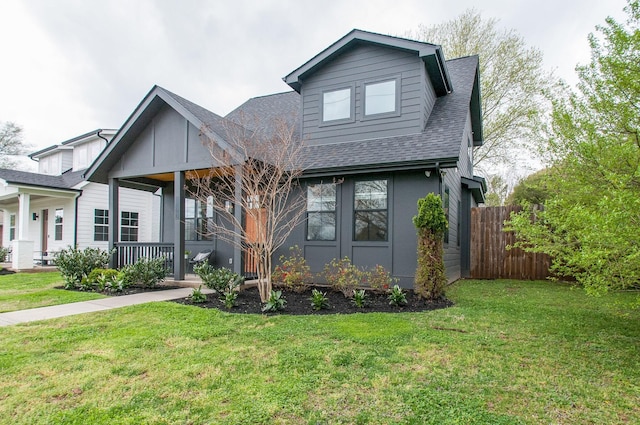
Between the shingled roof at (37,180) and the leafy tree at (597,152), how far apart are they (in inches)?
592

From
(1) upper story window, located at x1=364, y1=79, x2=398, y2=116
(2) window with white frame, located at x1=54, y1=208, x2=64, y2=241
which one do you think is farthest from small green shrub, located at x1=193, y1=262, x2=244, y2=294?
(2) window with white frame, located at x1=54, y1=208, x2=64, y2=241

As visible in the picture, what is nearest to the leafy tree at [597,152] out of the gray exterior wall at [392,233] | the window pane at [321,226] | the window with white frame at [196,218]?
the gray exterior wall at [392,233]

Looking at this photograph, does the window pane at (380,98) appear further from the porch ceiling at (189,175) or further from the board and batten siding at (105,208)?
the board and batten siding at (105,208)

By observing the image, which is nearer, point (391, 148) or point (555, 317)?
point (555, 317)

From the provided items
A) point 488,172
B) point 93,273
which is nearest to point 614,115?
point 93,273

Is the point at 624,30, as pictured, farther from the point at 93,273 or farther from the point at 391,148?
the point at 93,273

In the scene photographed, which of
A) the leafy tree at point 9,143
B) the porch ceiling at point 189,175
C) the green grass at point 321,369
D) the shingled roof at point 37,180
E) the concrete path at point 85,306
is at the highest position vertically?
the leafy tree at point 9,143

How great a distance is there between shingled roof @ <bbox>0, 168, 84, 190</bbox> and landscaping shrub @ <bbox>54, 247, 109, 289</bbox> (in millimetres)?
5877

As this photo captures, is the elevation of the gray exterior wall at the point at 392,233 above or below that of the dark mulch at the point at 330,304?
above

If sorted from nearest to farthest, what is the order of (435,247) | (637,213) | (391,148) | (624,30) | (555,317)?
(637,213), (624,30), (555,317), (435,247), (391,148)

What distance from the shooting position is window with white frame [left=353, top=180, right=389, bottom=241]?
318 inches

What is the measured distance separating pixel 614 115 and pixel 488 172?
17538mm

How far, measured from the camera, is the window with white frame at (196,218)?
1057 cm

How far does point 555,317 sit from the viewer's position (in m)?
5.50
